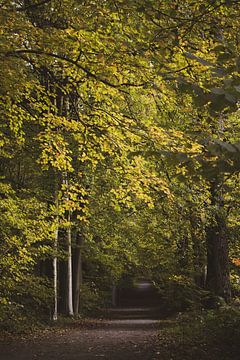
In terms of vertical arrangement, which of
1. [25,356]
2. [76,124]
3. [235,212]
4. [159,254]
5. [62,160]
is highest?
[76,124]

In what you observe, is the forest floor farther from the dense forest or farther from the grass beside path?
the dense forest

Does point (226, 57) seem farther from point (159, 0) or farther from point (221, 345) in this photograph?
point (221, 345)

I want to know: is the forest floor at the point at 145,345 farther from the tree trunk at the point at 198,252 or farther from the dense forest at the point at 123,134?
the tree trunk at the point at 198,252

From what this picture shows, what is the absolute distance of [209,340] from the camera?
973 cm

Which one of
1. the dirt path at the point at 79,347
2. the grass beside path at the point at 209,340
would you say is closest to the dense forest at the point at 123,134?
the grass beside path at the point at 209,340

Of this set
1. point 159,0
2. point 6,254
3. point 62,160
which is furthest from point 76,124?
point 6,254

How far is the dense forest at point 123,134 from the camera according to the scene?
4805mm

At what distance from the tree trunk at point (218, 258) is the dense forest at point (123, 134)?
30 mm

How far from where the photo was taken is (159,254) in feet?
64.6

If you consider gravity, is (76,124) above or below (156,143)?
above

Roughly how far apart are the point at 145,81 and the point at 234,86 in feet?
17.3

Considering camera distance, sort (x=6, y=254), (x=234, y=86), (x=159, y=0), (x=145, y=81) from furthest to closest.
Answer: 1. (x=6, y=254)
2. (x=145, y=81)
3. (x=159, y=0)
4. (x=234, y=86)

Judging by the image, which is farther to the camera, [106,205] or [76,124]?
[106,205]

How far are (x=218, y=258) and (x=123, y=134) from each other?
17.8 feet
